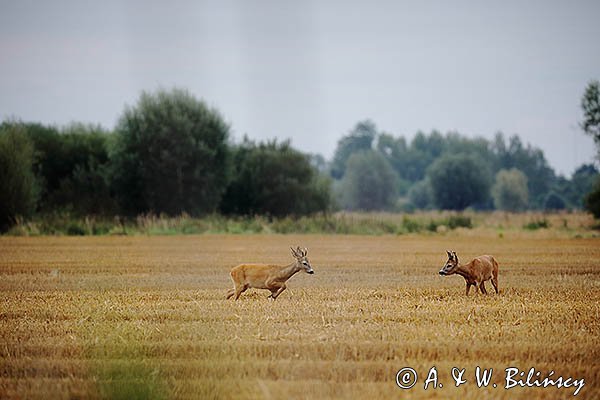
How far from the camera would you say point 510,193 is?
131250mm

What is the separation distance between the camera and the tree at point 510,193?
131m

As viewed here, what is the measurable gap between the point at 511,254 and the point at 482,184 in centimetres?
9659

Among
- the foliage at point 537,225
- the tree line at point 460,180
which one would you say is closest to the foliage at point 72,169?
the foliage at point 537,225

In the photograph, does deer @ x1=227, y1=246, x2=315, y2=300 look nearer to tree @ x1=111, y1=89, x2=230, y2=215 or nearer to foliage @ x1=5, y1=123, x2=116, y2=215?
foliage @ x1=5, y1=123, x2=116, y2=215

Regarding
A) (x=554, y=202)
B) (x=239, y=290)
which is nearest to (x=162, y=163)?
(x=239, y=290)

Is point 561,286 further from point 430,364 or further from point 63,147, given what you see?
point 63,147

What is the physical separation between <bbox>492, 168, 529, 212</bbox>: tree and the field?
11106 cm

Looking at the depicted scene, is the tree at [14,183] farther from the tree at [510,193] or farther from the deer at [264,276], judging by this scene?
the tree at [510,193]

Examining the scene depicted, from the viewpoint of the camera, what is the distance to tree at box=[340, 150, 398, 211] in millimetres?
137875

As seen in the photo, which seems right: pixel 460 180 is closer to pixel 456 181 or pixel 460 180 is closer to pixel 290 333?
pixel 456 181

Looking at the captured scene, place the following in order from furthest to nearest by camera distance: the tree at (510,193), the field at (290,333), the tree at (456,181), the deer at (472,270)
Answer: the tree at (510,193) < the tree at (456,181) < the deer at (472,270) < the field at (290,333)

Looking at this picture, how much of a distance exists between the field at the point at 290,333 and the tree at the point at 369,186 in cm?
11494

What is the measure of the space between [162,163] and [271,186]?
843 cm

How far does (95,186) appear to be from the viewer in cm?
5528
